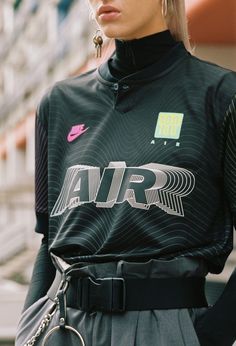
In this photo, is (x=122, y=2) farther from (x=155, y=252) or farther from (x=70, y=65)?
(x=70, y=65)

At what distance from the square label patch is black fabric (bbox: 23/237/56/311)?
0.46 m

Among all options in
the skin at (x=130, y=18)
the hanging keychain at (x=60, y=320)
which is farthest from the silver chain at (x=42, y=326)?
the skin at (x=130, y=18)

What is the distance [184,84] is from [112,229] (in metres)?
0.36

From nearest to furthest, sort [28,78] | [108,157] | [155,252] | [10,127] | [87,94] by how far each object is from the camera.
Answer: [155,252], [108,157], [87,94], [28,78], [10,127]

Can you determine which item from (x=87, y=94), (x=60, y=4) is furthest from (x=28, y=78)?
(x=87, y=94)

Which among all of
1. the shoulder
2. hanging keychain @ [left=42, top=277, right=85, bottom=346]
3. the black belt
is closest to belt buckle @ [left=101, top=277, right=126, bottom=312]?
the black belt

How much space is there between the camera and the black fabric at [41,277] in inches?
77.9

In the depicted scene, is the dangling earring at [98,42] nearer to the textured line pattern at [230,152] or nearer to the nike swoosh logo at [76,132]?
the nike swoosh logo at [76,132]

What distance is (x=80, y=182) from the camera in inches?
71.2

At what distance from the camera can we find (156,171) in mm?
1712

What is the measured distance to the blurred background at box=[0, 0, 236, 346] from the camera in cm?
719

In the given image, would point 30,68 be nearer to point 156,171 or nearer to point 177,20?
point 177,20

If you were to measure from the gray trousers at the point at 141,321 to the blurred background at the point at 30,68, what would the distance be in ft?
2.07

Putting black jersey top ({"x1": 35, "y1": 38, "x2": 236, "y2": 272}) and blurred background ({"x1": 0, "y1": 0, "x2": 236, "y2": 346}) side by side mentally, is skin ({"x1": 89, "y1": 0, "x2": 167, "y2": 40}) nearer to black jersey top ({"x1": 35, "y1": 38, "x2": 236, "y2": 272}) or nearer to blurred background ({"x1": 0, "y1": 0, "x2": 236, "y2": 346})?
black jersey top ({"x1": 35, "y1": 38, "x2": 236, "y2": 272})
